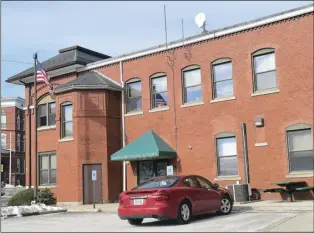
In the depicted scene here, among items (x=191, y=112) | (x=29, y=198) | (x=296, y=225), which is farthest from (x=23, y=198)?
(x=296, y=225)

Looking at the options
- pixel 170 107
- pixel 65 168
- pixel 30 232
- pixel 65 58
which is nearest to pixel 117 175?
pixel 65 168

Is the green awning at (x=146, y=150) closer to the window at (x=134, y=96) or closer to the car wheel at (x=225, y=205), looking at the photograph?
the window at (x=134, y=96)

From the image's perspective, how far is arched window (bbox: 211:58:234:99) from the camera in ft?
72.5

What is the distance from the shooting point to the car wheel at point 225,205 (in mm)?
15328

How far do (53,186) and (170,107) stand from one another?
340 inches

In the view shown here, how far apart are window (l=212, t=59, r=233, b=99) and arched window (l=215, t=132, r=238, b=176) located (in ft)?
6.51

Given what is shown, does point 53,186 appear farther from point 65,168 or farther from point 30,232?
point 30,232

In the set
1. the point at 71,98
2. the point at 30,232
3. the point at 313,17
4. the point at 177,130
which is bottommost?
A: the point at 30,232

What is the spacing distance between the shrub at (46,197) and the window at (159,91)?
305 inches

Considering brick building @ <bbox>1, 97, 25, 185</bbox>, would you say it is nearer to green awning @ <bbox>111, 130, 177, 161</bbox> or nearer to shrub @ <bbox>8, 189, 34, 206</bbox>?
shrub @ <bbox>8, 189, 34, 206</bbox>

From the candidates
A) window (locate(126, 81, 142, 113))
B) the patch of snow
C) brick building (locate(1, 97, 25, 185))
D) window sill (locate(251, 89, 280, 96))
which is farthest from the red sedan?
brick building (locate(1, 97, 25, 185))

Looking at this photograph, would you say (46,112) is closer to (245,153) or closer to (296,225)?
(245,153)

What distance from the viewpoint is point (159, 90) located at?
24.6 metres

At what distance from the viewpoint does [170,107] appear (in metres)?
23.8
